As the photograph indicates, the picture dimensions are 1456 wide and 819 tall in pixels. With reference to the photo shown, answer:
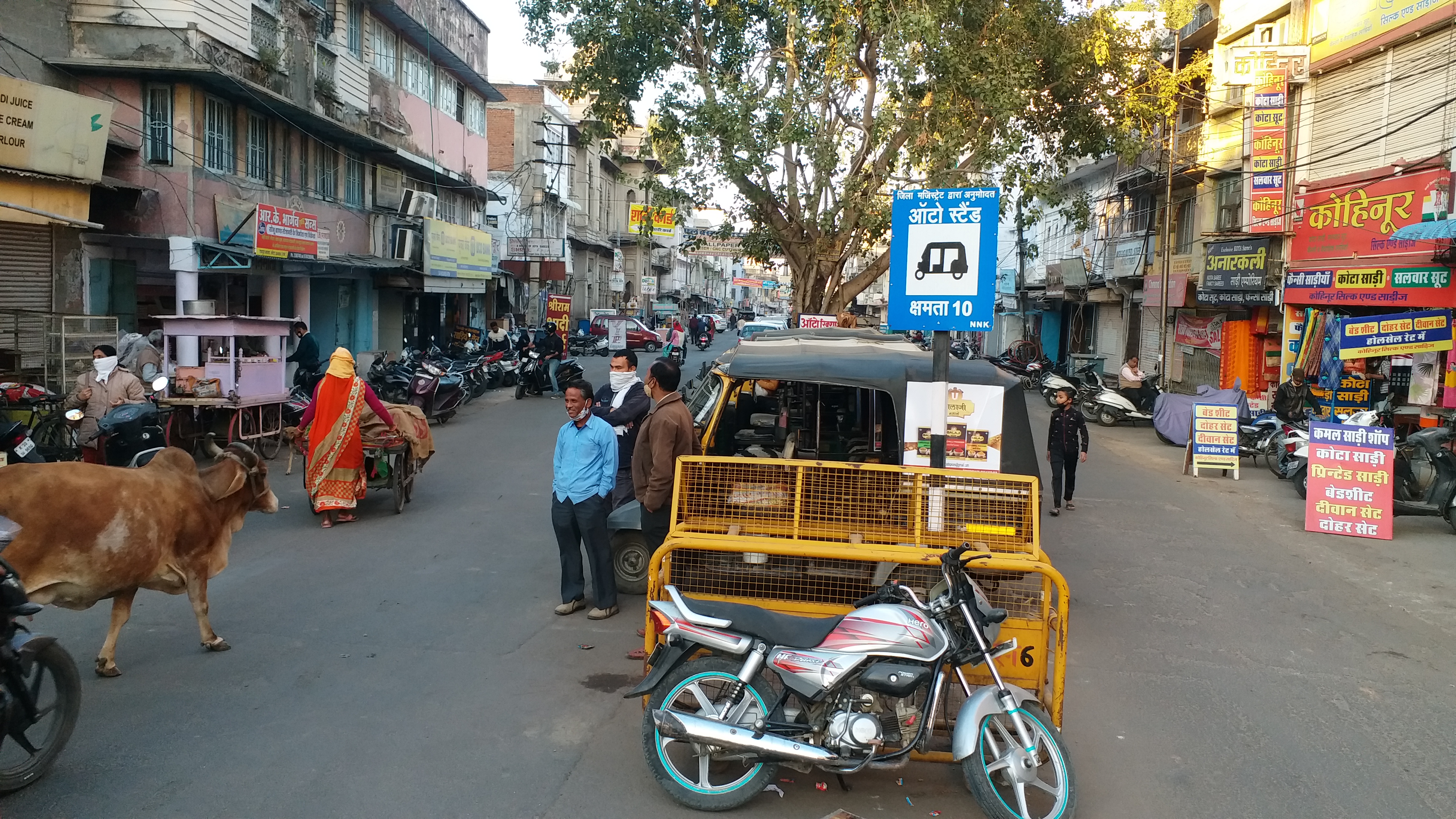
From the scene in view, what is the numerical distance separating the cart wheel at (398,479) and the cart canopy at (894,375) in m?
4.17

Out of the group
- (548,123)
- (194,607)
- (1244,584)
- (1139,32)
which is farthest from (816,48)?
(548,123)

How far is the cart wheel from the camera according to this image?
10.2 meters

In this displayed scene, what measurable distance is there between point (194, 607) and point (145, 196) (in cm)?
1393

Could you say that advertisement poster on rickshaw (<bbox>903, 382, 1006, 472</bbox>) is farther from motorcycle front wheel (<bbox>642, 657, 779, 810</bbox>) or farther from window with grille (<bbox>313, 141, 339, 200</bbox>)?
window with grille (<bbox>313, 141, 339, 200</bbox>)

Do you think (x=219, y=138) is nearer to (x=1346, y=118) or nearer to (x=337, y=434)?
(x=337, y=434)

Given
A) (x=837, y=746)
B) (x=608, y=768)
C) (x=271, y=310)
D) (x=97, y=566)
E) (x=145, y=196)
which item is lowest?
(x=608, y=768)

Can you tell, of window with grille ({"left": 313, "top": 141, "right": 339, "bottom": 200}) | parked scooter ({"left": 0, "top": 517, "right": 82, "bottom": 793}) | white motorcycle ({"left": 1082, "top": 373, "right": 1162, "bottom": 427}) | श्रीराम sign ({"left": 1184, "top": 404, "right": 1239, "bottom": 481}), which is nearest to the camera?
parked scooter ({"left": 0, "top": 517, "right": 82, "bottom": 793})

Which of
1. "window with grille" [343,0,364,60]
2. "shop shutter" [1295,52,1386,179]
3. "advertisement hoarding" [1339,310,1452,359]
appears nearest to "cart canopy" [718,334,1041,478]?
"advertisement hoarding" [1339,310,1452,359]

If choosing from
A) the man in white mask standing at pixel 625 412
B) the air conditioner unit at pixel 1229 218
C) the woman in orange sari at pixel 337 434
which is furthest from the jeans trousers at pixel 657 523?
the air conditioner unit at pixel 1229 218

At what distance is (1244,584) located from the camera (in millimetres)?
8672

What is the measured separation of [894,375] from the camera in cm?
671

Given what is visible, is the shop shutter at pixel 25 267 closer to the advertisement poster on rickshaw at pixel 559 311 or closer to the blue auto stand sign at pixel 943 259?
the blue auto stand sign at pixel 943 259

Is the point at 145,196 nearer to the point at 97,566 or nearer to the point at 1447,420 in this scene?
the point at 97,566

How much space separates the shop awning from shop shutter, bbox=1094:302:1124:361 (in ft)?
55.1
